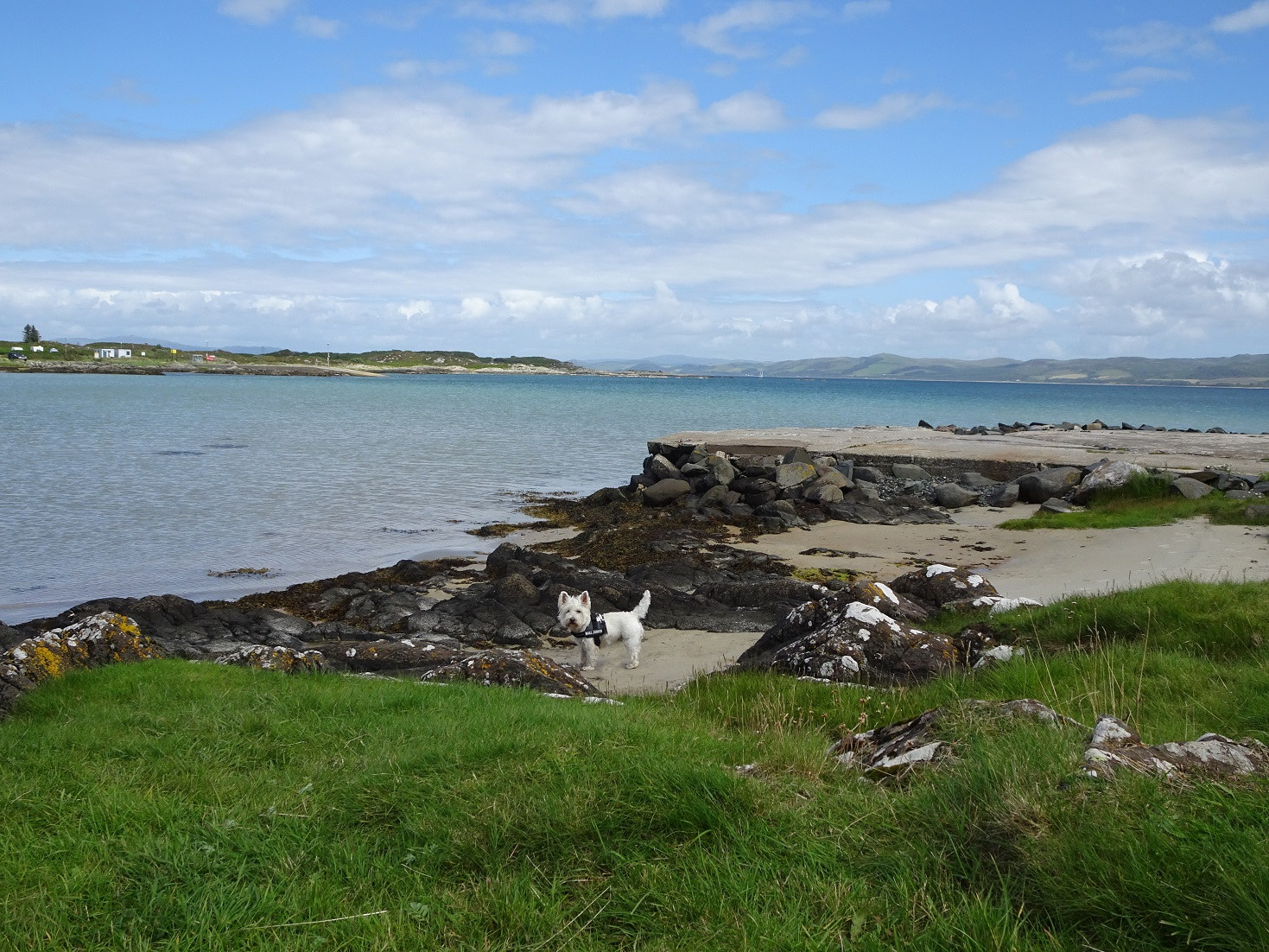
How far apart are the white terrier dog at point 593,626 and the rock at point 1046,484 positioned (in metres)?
14.3

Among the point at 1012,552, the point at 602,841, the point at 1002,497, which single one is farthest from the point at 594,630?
the point at 1002,497

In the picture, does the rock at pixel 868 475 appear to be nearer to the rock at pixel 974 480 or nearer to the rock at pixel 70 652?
the rock at pixel 974 480

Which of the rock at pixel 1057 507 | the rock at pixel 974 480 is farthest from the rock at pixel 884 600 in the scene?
the rock at pixel 974 480

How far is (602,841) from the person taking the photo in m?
3.77

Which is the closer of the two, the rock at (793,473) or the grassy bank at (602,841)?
the grassy bank at (602,841)

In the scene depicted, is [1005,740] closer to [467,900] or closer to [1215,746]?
[1215,746]

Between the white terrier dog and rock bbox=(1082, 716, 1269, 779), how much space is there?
6.60 m

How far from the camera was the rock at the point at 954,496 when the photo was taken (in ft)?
72.0

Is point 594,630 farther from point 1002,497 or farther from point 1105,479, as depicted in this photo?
point 1105,479

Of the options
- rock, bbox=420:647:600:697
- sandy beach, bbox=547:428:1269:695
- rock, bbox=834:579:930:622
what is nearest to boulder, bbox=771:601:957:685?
rock, bbox=834:579:930:622

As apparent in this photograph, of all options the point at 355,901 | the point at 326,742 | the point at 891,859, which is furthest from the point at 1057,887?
the point at 326,742

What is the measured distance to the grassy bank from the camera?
9.96 feet

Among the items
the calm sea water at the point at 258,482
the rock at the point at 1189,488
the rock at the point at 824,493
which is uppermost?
the rock at the point at 1189,488

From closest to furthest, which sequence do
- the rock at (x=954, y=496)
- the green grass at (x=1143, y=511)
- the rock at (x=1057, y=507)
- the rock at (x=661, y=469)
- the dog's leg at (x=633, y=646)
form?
the dog's leg at (x=633, y=646)
the green grass at (x=1143, y=511)
the rock at (x=1057, y=507)
the rock at (x=954, y=496)
the rock at (x=661, y=469)
